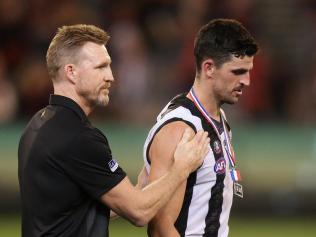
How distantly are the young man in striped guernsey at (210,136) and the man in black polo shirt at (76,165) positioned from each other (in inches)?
8.2

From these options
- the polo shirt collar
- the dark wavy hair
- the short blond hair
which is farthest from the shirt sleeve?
the dark wavy hair

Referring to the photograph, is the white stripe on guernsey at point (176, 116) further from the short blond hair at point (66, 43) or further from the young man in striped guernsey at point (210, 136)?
the short blond hair at point (66, 43)

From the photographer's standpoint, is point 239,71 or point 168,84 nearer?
point 239,71

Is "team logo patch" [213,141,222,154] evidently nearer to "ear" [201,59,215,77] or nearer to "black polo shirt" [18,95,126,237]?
"ear" [201,59,215,77]

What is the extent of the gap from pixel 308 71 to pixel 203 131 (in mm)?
7257

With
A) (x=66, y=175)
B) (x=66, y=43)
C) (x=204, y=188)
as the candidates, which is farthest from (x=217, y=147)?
(x=66, y=43)

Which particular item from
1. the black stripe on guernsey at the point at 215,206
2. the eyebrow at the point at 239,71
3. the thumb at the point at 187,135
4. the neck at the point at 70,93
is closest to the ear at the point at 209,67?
the eyebrow at the point at 239,71

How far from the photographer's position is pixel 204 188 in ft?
17.9

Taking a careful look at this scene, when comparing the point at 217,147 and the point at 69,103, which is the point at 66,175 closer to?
the point at 69,103

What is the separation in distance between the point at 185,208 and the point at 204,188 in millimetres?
161

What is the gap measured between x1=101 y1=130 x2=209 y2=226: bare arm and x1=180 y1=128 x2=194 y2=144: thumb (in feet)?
0.31

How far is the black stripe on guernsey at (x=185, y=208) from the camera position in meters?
5.43

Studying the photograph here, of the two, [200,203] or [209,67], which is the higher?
[209,67]

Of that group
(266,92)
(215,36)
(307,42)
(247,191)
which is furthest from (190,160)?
(307,42)
